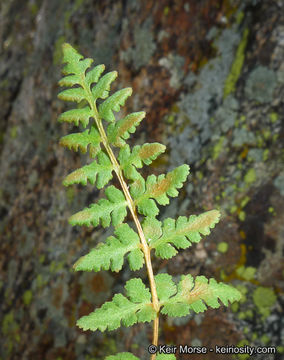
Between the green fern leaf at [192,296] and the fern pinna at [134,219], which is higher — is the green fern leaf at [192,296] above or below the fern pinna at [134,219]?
below

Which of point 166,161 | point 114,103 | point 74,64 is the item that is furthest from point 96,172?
point 166,161

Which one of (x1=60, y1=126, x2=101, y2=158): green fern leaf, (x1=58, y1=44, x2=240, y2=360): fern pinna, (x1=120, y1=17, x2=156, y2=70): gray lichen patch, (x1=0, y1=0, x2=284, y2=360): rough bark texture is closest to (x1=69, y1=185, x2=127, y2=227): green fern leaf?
(x1=58, y1=44, x2=240, y2=360): fern pinna

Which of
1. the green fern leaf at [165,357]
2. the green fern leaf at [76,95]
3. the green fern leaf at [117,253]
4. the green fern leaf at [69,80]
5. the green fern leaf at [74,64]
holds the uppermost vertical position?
the green fern leaf at [74,64]

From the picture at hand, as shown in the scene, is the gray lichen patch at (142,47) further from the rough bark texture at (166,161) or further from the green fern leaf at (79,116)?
the green fern leaf at (79,116)

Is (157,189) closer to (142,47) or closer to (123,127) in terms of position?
(123,127)

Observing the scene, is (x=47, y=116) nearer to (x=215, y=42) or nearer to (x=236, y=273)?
(x=215, y=42)

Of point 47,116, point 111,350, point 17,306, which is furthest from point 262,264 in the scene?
point 47,116

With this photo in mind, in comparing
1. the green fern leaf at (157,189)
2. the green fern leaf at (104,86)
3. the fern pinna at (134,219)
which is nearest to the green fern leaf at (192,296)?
the fern pinna at (134,219)
